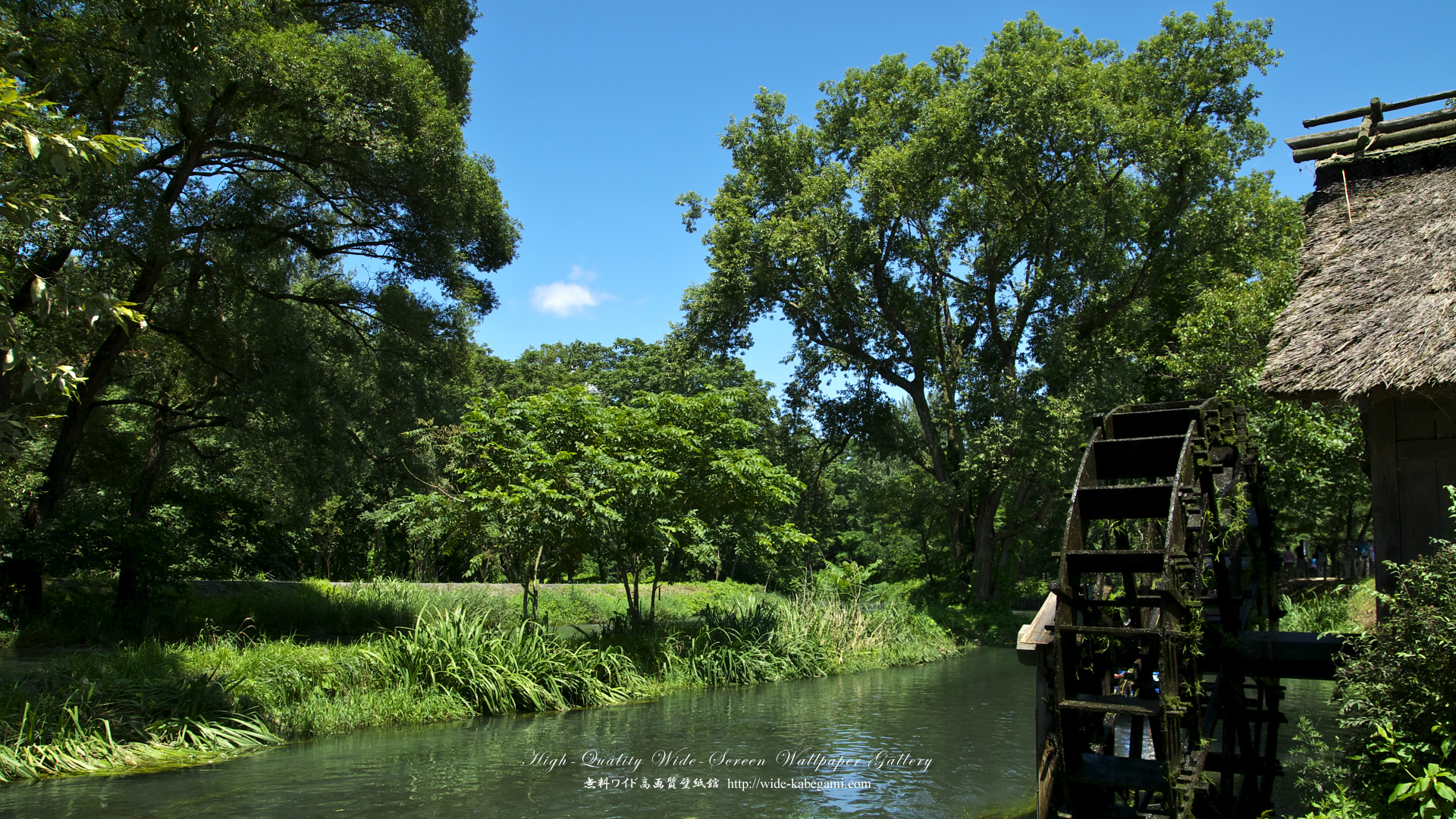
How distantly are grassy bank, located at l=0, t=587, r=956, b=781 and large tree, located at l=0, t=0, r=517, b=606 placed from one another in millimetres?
5019

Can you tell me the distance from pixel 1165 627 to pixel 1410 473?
2.53m

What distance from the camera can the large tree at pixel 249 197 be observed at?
47.5 ft

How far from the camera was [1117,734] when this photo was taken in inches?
515

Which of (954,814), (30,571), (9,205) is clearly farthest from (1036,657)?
(30,571)

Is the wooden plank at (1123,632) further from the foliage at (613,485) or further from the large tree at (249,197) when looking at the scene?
the large tree at (249,197)

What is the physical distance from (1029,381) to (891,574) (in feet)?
62.3

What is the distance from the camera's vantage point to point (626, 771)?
35.8 ft

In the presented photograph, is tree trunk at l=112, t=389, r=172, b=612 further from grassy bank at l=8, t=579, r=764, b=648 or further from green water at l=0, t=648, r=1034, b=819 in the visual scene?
green water at l=0, t=648, r=1034, b=819

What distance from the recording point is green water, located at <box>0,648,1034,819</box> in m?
9.27

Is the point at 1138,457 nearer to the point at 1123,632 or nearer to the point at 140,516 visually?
the point at 1123,632

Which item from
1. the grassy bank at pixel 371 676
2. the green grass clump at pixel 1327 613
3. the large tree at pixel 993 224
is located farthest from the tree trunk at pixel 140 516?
the green grass clump at pixel 1327 613

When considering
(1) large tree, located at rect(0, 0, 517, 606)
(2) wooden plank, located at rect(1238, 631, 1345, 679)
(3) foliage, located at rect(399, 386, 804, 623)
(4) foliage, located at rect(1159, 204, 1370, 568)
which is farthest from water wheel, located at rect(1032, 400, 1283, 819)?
(1) large tree, located at rect(0, 0, 517, 606)

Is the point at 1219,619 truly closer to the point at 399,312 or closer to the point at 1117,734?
the point at 1117,734

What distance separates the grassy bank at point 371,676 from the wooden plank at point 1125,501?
921 centimetres
